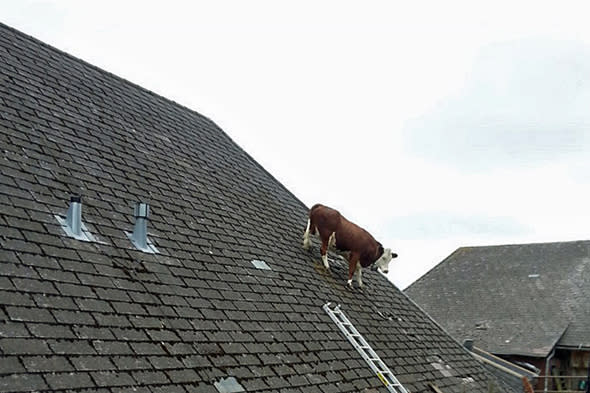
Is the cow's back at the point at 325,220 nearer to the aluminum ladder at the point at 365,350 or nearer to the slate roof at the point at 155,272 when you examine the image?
the slate roof at the point at 155,272

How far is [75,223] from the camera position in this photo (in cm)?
638

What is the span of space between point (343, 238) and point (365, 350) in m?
2.37

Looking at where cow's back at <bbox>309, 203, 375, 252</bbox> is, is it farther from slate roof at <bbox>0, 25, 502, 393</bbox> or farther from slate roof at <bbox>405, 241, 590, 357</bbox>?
slate roof at <bbox>405, 241, 590, 357</bbox>

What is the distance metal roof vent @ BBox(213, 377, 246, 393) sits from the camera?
591cm

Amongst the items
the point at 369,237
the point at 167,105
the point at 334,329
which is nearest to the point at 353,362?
the point at 334,329

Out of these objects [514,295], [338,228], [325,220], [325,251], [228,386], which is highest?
[325,220]

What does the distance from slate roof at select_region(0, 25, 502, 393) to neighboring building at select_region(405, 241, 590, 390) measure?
14.4m

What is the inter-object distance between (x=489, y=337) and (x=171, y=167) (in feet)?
66.1

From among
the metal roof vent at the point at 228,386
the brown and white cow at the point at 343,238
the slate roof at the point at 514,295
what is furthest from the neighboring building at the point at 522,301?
the metal roof vent at the point at 228,386

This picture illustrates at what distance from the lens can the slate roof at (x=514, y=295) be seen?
25.2 meters

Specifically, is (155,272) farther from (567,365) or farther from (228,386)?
(567,365)

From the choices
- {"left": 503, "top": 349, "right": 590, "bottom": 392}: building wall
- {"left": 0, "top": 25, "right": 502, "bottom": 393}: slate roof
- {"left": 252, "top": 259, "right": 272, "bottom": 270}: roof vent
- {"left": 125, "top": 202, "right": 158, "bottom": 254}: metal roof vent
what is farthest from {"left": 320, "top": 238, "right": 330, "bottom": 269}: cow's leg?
{"left": 503, "top": 349, "right": 590, "bottom": 392}: building wall

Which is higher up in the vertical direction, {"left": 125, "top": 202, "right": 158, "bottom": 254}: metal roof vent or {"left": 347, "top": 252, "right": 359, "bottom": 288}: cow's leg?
{"left": 125, "top": 202, "right": 158, "bottom": 254}: metal roof vent

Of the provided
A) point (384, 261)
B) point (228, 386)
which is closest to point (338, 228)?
point (384, 261)
